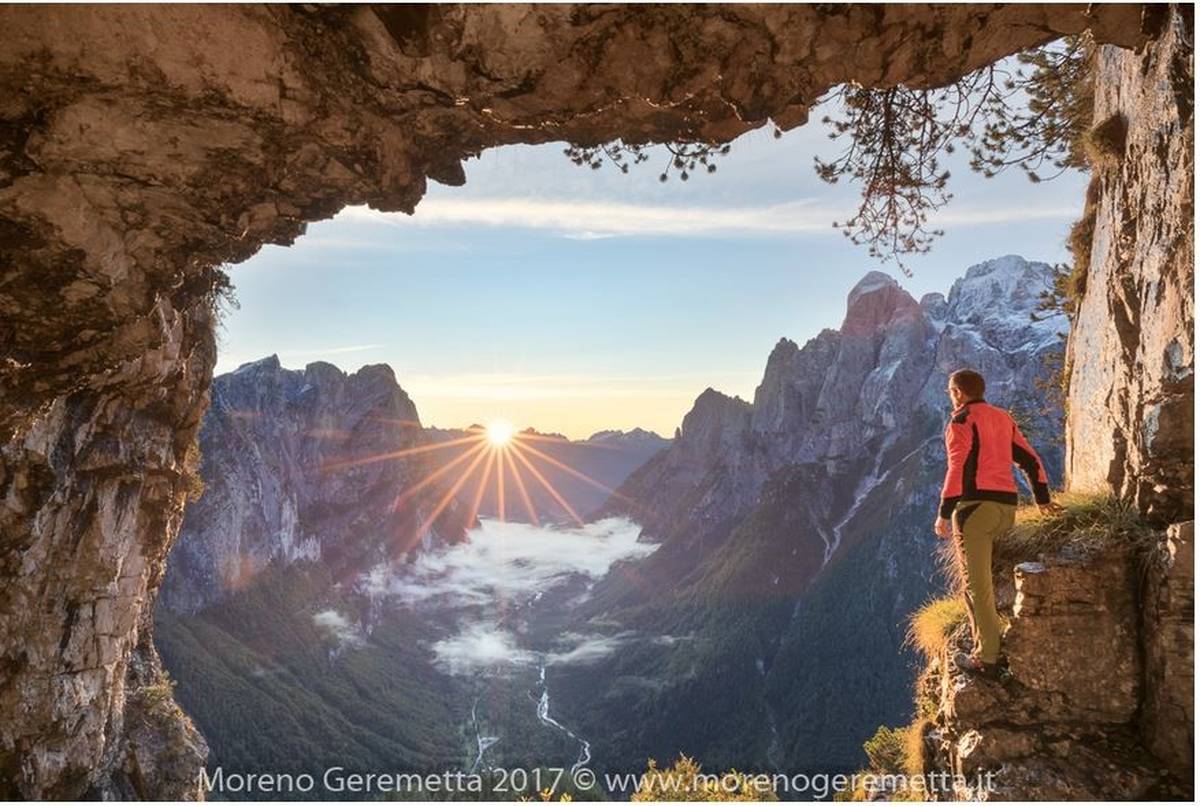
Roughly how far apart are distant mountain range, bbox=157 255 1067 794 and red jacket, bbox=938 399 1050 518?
108 meters

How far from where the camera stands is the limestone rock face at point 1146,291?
20.4 feet

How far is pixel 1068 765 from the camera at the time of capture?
6.37 metres

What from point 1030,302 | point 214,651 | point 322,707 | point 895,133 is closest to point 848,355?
point 1030,302

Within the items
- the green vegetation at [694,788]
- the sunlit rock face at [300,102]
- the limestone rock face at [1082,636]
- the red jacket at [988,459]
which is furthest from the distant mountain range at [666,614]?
the sunlit rock face at [300,102]

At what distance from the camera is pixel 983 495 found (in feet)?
23.2

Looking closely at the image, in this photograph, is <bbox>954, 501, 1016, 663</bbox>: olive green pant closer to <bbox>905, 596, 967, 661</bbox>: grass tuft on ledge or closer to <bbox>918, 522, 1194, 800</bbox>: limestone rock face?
<bbox>918, 522, 1194, 800</bbox>: limestone rock face

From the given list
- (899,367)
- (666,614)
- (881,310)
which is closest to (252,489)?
(666,614)

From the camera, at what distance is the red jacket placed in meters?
7.09

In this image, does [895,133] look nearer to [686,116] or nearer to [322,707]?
[686,116]

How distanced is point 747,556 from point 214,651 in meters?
126

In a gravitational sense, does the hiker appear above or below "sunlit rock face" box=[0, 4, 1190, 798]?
below

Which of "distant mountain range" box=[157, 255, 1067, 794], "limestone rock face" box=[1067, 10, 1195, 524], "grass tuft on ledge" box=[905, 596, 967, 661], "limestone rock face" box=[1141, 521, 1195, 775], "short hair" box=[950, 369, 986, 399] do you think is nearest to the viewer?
"limestone rock face" box=[1141, 521, 1195, 775]

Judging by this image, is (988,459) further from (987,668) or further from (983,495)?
(987,668)

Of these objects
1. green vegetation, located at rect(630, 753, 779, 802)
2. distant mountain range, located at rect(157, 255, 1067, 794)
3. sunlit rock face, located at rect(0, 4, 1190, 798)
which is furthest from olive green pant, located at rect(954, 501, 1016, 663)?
distant mountain range, located at rect(157, 255, 1067, 794)
